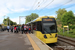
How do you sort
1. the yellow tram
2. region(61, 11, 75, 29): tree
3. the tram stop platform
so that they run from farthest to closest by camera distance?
region(61, 11, 75, 29): tree
the yellow tram
the tram stop platform

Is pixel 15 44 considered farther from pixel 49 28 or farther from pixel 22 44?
pixel 49 28

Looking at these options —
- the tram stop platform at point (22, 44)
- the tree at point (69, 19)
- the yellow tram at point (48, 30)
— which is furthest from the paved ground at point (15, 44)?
the tree at point (69, 19)

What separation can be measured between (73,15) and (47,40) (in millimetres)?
19700

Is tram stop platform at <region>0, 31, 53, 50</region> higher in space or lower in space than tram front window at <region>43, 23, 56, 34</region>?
lower

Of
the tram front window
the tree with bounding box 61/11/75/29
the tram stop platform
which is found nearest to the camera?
the tram stop platform

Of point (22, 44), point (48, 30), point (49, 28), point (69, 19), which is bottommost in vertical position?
point (22, 44)

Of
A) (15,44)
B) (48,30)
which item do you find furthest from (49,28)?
(15,44)

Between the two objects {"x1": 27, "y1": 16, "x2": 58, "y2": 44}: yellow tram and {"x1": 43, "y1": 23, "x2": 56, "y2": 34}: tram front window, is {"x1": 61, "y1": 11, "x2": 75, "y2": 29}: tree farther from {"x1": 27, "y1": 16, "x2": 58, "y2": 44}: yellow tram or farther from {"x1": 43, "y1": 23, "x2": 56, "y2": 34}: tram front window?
{"x1": 43, "y1": 23, "x2": 56, "y2": 34}: tram front window

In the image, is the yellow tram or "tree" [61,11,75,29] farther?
"tree" [61,11,75,29]

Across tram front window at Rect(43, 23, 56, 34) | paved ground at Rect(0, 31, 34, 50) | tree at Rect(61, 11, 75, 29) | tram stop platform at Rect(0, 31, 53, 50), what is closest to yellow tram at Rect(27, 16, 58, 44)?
tram front window at Rect(43, 23, 56, 34)

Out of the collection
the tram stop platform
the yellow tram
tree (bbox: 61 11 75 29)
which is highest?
tree (bbox: 61 11 75 29)

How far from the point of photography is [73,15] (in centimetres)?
2742

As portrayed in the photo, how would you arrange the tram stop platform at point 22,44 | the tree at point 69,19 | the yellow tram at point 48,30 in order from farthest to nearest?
the tree at point 69,19 < the yellow tram at point 48,30 < the tram stop platform at point 22,44

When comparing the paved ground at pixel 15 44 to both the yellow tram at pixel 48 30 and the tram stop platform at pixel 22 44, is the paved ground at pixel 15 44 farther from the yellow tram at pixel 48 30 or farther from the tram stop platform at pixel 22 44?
the yellow tram at pixel 48 30
